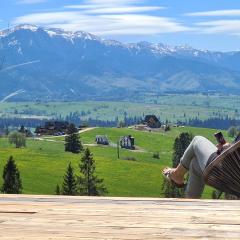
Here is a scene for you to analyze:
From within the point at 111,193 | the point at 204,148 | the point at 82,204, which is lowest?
the point at 111,193

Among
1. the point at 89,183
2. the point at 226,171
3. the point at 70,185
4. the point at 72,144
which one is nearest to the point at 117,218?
the point at 226,171

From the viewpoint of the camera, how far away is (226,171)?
23.9 ft

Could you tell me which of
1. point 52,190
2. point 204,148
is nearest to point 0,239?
point 204,148

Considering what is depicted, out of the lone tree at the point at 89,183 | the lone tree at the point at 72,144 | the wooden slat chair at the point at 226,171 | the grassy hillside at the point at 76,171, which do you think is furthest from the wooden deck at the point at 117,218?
the lone tree at the point at 72,144

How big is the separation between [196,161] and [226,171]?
0.86 metres

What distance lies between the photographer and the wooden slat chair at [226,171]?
7098mm

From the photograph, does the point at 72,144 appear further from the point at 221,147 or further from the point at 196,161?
the point at 221,147

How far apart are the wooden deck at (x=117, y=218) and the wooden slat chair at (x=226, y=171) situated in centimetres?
42

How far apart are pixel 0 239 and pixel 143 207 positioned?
1.99m

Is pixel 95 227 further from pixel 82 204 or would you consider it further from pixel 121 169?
pixel 121 169

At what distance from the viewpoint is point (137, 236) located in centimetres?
535

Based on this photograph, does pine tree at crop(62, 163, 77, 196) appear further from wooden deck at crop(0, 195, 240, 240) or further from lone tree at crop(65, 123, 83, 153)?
wooden deck at crop(0, 195, 240, 240)

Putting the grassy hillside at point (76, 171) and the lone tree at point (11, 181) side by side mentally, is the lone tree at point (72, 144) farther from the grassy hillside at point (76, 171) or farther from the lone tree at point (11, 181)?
the lone tree at point (11, 181)

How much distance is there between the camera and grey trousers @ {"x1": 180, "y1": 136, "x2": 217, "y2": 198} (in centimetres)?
773
